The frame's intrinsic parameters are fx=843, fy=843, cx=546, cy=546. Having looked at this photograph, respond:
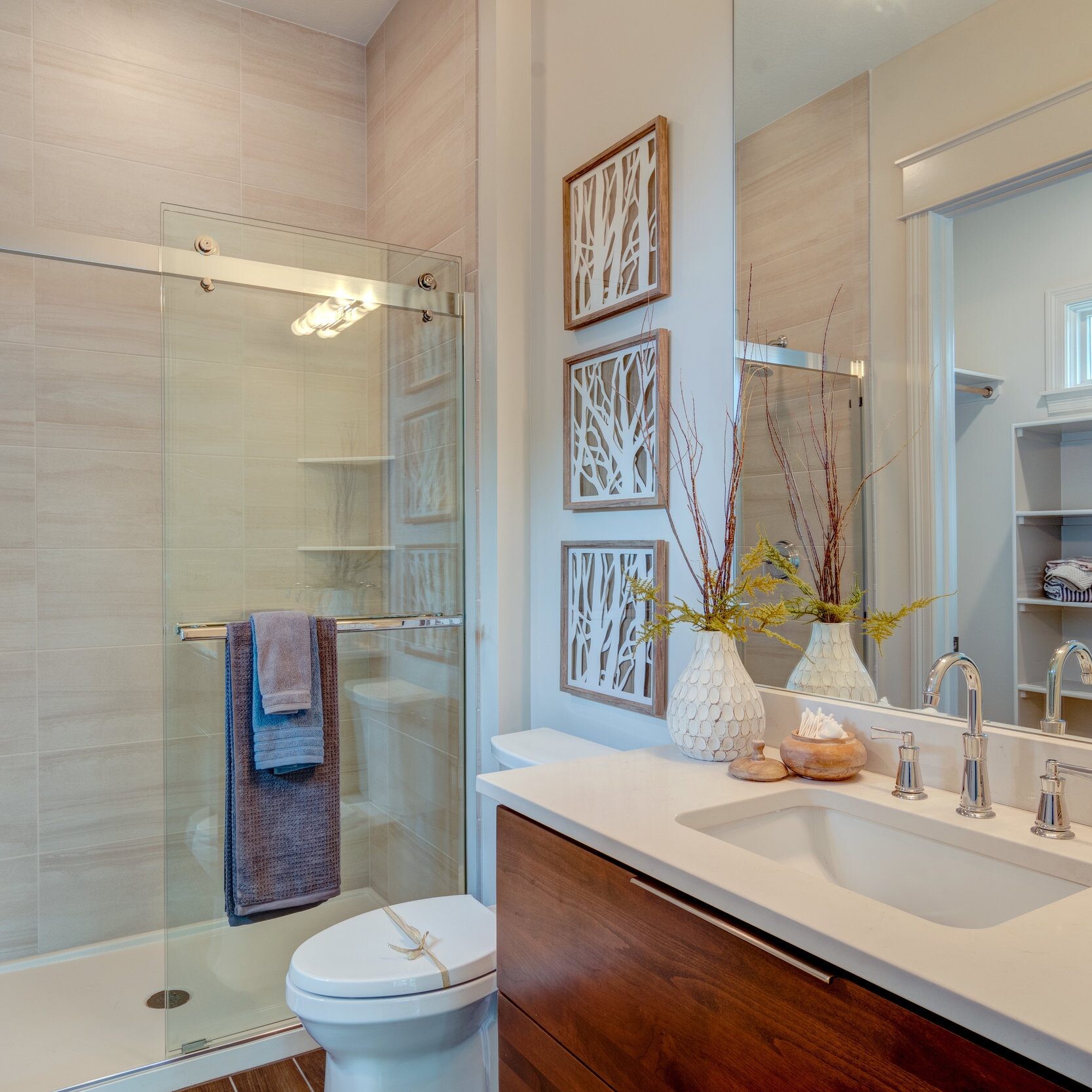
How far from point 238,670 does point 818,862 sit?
47.9 inches

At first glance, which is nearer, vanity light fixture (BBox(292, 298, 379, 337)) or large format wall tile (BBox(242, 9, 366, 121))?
vanity light fixture (BBox(292, 298, 379, 337))

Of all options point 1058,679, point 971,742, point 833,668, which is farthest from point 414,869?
point 1058,679

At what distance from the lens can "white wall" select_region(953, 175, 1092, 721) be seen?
41.4 inches

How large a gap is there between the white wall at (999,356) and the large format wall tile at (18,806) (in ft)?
8.02

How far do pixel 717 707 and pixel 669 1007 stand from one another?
0.52 meters

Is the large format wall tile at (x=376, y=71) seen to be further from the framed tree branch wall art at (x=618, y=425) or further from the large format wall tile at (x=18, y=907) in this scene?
the large format wall tile at (x=18, y=907)

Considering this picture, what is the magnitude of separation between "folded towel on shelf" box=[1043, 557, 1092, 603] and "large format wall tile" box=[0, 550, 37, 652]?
2.48 meters

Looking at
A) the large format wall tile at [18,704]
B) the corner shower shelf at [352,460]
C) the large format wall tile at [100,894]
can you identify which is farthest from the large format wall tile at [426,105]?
the large format wall tile at [100,894]

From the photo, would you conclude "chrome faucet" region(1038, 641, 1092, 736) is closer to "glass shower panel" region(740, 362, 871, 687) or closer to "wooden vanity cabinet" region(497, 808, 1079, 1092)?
"glass shower panel" region(740, 362, 871, 687)

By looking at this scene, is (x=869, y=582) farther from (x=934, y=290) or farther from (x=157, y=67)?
(x=157, y=67)

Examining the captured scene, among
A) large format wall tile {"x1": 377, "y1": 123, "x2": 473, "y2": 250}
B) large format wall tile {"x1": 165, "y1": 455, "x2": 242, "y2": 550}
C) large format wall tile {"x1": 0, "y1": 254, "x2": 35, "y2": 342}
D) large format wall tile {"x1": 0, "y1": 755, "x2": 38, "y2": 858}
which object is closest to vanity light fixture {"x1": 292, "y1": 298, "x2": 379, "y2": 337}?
large format wall tile {"x1": 165, "y1": 455, "x2": 242, "y2": 550}

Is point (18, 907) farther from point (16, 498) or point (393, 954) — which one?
point (393, 954)

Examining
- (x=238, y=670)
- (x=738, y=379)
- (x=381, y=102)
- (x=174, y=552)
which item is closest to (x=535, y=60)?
(x=381, y=102)

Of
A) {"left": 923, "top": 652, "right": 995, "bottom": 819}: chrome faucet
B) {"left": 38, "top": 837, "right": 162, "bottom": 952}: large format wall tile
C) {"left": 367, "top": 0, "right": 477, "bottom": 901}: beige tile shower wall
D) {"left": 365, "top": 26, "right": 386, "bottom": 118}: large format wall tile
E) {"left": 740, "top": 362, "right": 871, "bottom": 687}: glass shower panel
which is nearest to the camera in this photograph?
{"left": 923, "top": 652, "right": 995, "bottom": 819}: chrome faucet
